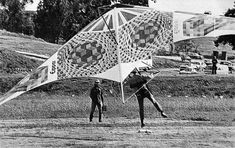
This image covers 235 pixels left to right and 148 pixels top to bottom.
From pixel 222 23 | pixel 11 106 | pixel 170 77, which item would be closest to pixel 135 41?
pixel 222 23

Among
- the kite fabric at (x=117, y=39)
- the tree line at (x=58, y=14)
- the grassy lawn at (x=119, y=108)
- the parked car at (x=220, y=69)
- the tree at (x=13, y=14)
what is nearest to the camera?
the kite fabric at (x=117, y=39)

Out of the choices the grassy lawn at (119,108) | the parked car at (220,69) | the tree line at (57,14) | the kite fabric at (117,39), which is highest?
the tree line at (57,14)

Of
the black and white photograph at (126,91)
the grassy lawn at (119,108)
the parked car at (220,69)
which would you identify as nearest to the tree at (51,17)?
the parked car at (220,69)

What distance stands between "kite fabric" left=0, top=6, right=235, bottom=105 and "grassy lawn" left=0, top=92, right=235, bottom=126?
341 inches

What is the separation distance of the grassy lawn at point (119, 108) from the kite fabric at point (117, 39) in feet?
28.4

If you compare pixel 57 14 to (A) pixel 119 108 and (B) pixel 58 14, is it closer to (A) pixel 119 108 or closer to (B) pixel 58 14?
(B) pixel 58 14

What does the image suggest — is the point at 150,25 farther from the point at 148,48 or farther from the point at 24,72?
the point at 24,72

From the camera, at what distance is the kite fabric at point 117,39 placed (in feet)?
50.9

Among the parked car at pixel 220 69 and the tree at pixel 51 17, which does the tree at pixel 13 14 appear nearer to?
the tree at pixel 51 17

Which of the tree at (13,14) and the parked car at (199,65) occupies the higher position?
the tree at (13,14)

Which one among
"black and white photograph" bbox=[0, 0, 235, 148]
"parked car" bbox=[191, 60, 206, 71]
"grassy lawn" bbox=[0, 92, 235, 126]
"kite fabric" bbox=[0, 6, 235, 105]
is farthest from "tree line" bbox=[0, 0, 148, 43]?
"kite fabric" bbox=[0, 6, 235, 105]

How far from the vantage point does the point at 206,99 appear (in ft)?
108

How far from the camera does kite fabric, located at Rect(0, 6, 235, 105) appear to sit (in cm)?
1550

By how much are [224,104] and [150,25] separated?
50.4ft
